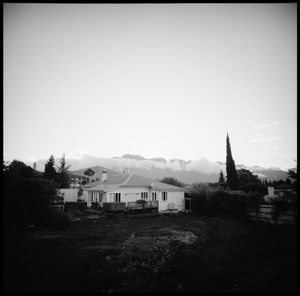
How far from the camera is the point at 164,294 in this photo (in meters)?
6.68

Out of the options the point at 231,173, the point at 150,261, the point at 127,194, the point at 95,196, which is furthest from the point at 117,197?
the point at 231,173

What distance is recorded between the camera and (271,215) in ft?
56.7

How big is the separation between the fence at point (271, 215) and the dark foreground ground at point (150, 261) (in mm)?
1174

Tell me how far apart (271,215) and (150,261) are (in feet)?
41.1

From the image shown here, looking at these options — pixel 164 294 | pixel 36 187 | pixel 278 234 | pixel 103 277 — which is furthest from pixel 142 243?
pixel 278 234

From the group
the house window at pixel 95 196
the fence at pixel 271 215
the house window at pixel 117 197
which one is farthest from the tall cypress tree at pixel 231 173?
the house window at pixel 95 196

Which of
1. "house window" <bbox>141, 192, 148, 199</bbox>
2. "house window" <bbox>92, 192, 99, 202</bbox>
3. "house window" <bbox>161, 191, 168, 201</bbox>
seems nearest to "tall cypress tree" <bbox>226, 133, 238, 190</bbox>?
"house window" <bbox>161, 191, 168, 201</bbox>

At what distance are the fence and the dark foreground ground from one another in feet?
3.85

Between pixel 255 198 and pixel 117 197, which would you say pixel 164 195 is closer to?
pixel 117 197

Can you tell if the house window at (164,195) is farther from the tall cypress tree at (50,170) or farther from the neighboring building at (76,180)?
the neighboring building at (76,180)

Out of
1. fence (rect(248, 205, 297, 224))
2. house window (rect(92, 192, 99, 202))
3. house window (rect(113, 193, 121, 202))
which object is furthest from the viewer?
house window (rect(92, 192, 99, 202))

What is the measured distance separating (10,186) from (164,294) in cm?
1062

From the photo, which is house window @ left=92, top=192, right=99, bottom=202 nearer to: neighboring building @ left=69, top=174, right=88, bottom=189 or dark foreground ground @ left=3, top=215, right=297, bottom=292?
dark foreground ground @ left=3, top=215, right=297, bottom=292

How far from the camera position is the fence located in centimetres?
1577
